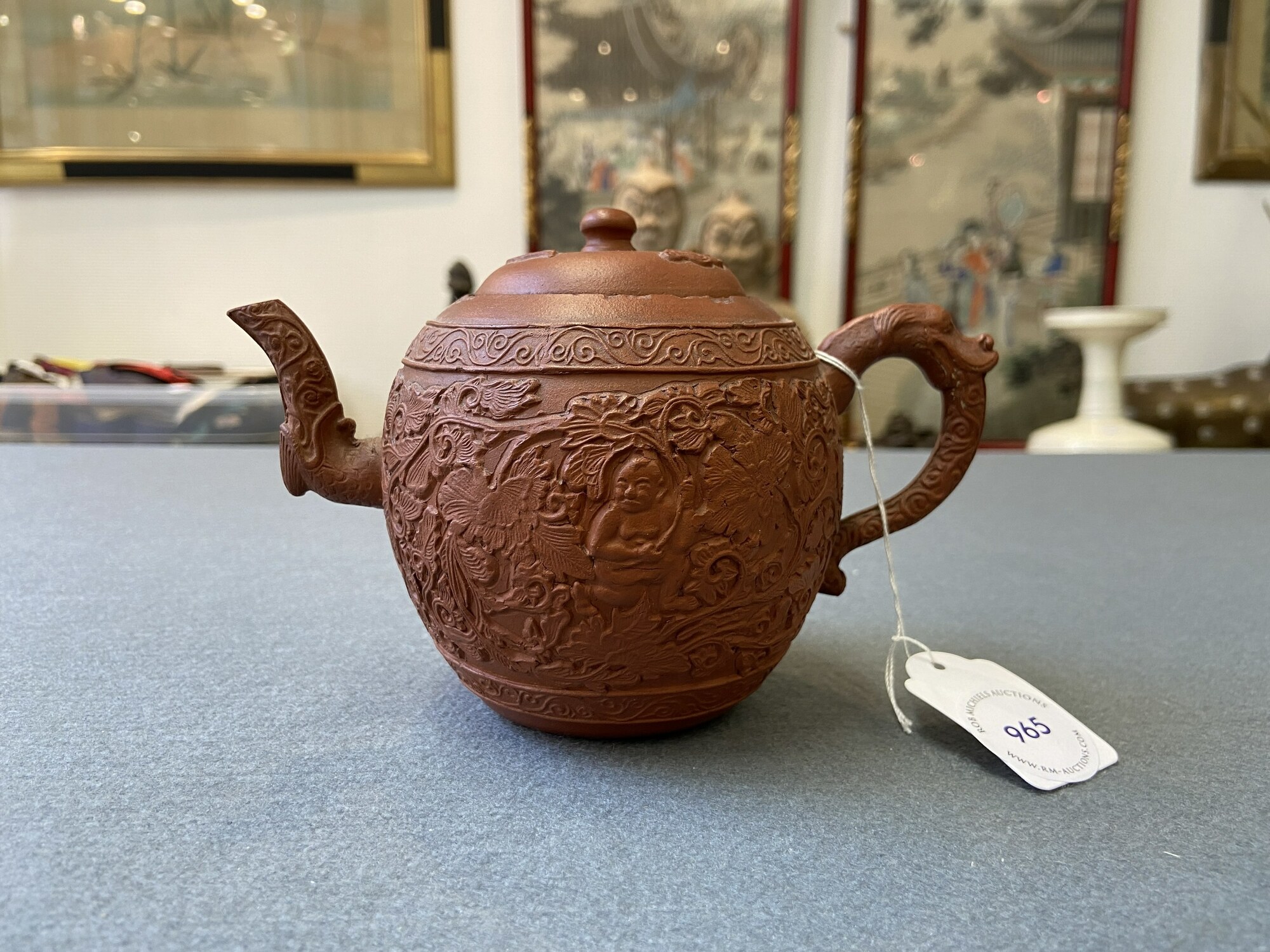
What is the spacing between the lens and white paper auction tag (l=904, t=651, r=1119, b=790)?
89 centimetres

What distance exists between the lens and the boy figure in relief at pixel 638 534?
788mm

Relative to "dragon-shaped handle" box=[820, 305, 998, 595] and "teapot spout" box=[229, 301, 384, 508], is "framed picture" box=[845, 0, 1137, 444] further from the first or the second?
"teapot spout" box=[229, 301, 384, 508]

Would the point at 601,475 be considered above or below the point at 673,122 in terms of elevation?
below

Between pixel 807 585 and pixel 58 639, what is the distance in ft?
3.15

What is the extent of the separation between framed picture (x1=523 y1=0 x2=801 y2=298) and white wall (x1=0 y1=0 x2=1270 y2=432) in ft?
0.34

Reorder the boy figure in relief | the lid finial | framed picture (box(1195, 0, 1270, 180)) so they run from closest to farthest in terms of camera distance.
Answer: the boy figure in relief → the lid finial → framed picture (box(1195, 0, 1270, 180))

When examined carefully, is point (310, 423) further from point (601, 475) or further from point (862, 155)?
point (862, 155)

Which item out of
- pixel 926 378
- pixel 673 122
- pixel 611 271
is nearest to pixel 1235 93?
pixel 673 122

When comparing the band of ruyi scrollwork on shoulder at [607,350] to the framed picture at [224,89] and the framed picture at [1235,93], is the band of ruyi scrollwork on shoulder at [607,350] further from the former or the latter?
the framed picture at [1235,93]

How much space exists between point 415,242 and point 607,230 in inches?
117

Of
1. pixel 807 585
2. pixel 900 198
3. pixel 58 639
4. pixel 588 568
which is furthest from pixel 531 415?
pixel 900 198

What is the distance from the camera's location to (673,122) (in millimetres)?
3596

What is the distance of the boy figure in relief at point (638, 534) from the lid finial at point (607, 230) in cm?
24

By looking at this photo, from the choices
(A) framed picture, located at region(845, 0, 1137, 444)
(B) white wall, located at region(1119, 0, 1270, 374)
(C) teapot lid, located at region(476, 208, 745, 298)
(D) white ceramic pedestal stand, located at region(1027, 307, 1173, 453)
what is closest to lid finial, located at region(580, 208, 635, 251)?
(C) teapot lid, located at region(476, 208, 745, 298)
